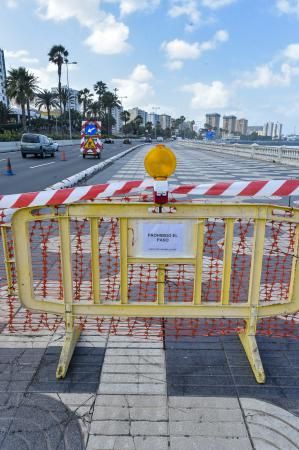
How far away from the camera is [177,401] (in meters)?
2.48

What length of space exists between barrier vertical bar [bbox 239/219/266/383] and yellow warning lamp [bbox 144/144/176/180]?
2.78 ft

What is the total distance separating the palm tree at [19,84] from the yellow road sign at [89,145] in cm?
3196

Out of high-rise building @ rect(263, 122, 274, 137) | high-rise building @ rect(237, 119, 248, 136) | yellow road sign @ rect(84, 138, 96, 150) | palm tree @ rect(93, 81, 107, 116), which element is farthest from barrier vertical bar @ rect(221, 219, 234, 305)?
high-rise building @ rect(237, 119, 248, 136)

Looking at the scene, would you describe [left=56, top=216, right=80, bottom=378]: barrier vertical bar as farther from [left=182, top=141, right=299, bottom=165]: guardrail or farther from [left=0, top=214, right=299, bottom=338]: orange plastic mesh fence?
[left=182, top=141, right=299, bottom=165]: guardrail

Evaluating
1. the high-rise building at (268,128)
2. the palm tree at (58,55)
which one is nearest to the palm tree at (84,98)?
the palm tree at (58,55)

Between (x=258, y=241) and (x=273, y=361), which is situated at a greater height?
(x=258, y=241)

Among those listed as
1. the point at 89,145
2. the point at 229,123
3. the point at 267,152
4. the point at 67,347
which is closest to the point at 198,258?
the point at 67,347

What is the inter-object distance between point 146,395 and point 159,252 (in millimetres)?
1059

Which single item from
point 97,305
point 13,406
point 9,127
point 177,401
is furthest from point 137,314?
point 9,127

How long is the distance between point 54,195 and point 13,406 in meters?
1.59

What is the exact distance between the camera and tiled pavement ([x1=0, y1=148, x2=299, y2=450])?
2182 millimetres

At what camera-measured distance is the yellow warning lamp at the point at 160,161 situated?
8.24ft

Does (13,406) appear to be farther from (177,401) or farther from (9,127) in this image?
(9,127)

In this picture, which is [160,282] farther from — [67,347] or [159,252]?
[67,347]
